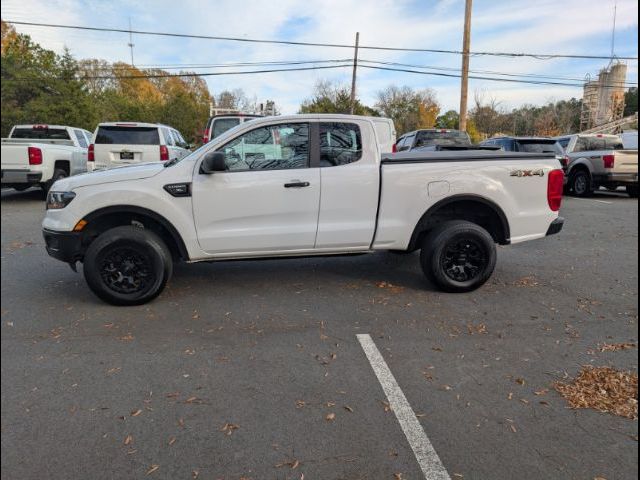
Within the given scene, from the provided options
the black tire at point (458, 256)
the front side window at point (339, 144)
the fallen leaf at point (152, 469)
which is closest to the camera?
the fallen leaf at point (152, 469)

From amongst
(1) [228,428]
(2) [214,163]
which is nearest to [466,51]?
(2) [214,163]

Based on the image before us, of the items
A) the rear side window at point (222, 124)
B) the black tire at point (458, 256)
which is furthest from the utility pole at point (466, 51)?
the black tire at point (458, 256)

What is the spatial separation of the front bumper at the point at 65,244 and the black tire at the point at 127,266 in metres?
0.15

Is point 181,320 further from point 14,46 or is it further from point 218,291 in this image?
point 14,46

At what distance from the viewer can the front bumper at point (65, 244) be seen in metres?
4.57

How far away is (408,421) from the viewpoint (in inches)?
112

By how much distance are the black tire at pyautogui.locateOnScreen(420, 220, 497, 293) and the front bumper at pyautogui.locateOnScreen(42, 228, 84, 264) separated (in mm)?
3457

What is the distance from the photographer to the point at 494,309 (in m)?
4.74

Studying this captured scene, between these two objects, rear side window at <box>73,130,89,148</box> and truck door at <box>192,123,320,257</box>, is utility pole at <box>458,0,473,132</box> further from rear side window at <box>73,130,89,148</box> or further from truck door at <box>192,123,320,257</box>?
truck door at <box>192,123,320,257</box>

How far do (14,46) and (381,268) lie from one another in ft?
14.5

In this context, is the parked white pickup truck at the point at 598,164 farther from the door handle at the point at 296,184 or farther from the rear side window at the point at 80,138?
the rear side window at the point at 80,138

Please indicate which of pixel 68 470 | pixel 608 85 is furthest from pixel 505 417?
pixel 608 85

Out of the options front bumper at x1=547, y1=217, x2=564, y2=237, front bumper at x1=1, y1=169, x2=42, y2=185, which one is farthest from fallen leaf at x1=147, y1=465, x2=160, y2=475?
front bumper at x1=1, y1=169, x2=42, y2=185

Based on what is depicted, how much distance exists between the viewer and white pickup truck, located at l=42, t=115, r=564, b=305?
4594 mm
